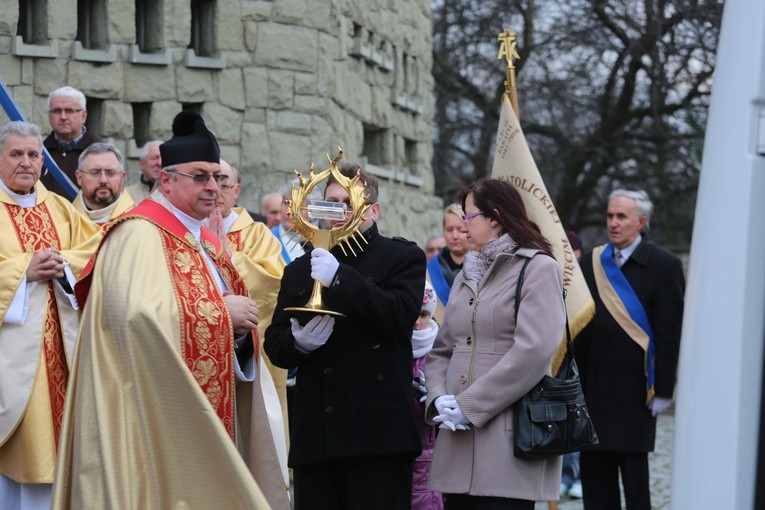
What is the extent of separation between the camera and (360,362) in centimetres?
525

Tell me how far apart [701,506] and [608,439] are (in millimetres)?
4517

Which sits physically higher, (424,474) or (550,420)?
(550,420)

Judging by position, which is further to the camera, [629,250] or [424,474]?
[629,250]

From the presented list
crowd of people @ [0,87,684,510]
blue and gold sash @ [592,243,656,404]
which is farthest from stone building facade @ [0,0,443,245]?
blue and gold sash @ [592,243,656,404]

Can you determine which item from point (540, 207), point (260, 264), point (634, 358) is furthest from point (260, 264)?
point (634, 358)

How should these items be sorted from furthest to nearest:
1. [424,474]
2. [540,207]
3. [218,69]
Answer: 1. [218,69]
2. [540,207]
3. [424,474]

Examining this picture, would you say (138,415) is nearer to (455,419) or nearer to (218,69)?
(455,419)

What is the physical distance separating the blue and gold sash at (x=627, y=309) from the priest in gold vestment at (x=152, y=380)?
270cm

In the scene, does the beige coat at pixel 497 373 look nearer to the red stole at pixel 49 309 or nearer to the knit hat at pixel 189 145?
the knit hat at pixel 189 145

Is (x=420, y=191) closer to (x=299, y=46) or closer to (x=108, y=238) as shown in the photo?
(x=299, y=46)

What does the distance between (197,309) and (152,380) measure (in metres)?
0.41

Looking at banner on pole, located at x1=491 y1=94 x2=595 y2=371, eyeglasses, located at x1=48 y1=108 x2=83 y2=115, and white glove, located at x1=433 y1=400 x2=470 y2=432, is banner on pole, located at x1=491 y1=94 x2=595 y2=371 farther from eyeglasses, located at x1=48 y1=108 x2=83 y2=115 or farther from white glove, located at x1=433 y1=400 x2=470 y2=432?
eyeglasses, located at x1=48 y1=108 x2=83 y2=115

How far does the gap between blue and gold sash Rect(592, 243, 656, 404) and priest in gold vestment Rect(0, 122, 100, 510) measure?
2780 millimetres

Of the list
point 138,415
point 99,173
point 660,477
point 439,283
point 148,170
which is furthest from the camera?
point 660,477
